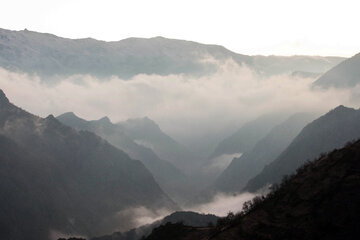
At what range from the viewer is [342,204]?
93.3 meters

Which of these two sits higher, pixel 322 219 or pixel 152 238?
pixel 152 238

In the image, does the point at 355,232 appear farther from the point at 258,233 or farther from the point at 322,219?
the point at 258,233

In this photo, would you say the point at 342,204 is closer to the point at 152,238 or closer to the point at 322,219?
the point at 322,219

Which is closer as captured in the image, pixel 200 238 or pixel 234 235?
pixel 234 235

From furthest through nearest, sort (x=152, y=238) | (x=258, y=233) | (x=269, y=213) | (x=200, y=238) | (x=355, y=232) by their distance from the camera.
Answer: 1. (x=152, y=238)
2. (x=200, y=238)
3. (x=269, y=213)
4. (x=258, y=233)
5. (x=355, y=232)

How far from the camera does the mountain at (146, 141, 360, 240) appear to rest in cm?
8988

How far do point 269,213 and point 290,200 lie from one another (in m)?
5.48

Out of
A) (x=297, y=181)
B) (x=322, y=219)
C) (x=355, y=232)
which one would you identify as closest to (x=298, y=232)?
(x=322, y=219)

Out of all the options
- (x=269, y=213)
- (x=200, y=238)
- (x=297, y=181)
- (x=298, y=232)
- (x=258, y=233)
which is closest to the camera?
(x=298, y=232)

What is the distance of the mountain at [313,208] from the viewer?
295 ft

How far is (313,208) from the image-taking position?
322ft

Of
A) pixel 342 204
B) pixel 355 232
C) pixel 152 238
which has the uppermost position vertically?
pixel 152 238

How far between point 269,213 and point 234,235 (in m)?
9.27

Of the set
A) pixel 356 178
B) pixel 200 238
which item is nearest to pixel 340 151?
pixel 356 178
